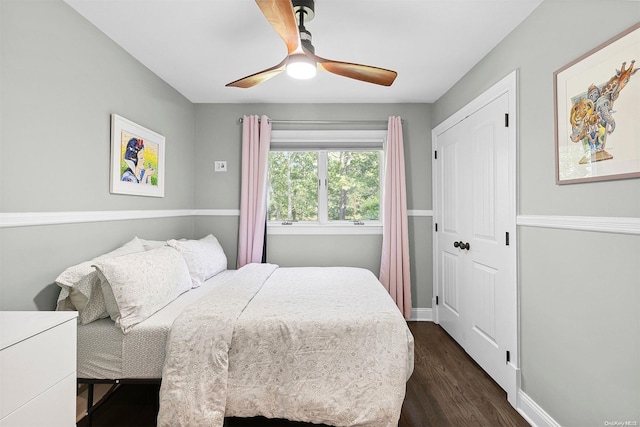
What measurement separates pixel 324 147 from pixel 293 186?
592 millimetres

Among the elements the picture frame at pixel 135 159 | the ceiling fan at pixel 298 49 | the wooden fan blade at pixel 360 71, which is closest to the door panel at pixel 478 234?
the wooden fan blade at pixel 360 71

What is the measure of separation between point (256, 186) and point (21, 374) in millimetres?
2581

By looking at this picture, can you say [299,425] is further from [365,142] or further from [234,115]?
[234,115]

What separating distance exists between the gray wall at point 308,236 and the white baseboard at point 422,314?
2.3 inches

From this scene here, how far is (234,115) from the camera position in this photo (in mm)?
3623

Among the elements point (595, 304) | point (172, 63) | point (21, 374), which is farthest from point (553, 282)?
point (172, 63)

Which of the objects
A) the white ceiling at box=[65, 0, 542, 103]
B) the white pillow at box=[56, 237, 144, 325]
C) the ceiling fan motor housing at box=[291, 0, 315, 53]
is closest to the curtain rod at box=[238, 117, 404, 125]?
the white ceiling at box=[65, 0, 542, 103]

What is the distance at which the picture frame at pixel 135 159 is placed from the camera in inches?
90.7

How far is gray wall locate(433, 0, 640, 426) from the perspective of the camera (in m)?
1.37

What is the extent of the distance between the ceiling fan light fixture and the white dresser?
5.46 feet

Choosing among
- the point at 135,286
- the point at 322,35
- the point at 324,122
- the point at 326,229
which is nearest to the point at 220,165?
the point at 324,122

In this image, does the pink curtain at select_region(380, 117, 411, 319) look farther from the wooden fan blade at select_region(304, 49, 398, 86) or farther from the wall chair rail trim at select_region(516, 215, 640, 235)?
the wall chair rail trim at select_region(516, 215, 640, 235)

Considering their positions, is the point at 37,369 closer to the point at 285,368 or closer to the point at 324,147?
the point at 285,368

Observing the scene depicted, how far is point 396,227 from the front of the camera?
11.5 ft
